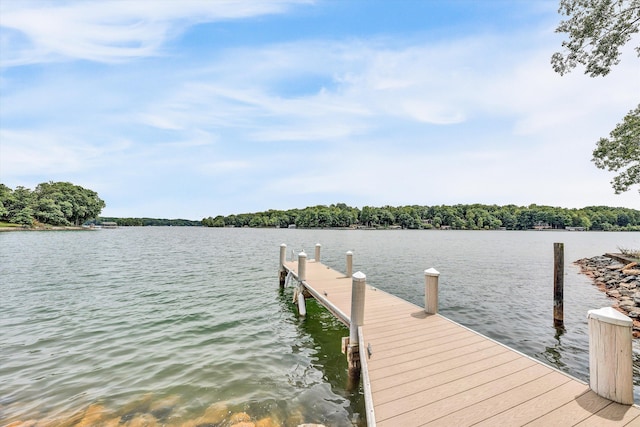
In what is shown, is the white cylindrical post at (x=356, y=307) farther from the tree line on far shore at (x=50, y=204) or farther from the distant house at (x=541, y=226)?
the distant house at (x=541, y=226)

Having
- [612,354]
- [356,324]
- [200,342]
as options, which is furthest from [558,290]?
[200,342]

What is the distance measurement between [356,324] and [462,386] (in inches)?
96.0

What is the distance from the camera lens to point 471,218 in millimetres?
122625

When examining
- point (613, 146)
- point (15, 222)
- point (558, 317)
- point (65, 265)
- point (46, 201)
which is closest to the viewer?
point (558, 317)

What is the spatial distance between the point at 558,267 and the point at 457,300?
414cm

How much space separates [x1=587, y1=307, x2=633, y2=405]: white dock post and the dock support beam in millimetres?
3486

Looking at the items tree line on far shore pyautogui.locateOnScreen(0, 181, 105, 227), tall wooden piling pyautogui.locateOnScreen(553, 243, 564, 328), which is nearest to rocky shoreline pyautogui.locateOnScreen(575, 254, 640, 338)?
tall wooden piling pyautogui.locateOnScreen(553, 243, 564, 328)

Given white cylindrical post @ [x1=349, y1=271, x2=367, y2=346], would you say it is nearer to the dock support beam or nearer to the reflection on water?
the dock support beam

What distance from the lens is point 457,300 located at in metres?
13.1

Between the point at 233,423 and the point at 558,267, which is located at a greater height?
the point at 558,267

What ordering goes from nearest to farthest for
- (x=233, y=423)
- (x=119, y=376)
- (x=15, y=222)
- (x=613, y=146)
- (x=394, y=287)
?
(x=233, y=423) < (x=119, y=376) < (x=394, y=287) < (x=613, y=146) < (x=15, y=222)

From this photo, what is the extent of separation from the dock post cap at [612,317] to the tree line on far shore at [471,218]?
12929 cm

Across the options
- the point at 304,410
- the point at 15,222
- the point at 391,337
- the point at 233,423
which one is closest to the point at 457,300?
the point at 391,337

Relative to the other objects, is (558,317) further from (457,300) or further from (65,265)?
(65,265)
